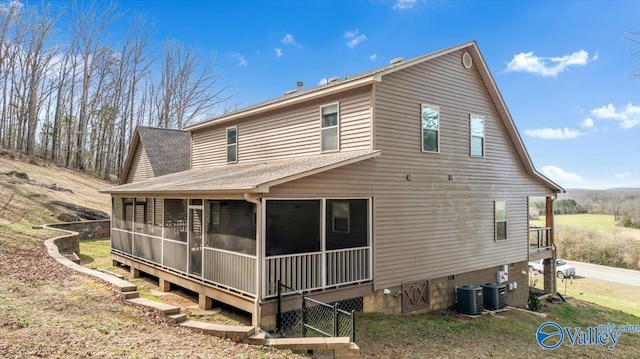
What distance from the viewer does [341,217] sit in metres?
13.3

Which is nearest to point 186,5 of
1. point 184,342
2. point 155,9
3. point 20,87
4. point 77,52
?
point 155,9

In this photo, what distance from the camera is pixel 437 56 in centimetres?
1248

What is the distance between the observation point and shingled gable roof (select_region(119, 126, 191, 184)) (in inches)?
822

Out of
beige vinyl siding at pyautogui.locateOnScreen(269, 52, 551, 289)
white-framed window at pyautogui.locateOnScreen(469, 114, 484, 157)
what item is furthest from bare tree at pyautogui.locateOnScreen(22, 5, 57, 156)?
white-framed window at pyautogui.locateOnScreen(469, 114, 484, 157)

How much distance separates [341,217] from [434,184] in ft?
10.4

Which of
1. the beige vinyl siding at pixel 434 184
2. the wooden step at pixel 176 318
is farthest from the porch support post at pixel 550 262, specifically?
the wooden step at pixel 176 318

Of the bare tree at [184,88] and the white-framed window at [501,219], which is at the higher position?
the bare tree at [184,88]

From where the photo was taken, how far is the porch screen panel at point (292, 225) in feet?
45.8

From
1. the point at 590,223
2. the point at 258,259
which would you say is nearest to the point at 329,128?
the point at 258,259

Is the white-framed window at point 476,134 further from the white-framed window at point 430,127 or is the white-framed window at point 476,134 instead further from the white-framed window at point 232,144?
the white-framed window at point 232,144

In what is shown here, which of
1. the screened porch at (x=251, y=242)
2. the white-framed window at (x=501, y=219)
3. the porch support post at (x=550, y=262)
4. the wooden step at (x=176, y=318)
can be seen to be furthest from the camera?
the porch support post at (x=550, y=262)

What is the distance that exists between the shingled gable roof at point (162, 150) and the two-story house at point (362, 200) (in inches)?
199

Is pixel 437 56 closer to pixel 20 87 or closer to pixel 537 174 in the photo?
pixel 537 174

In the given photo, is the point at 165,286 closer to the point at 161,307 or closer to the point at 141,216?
the point at 161,307
